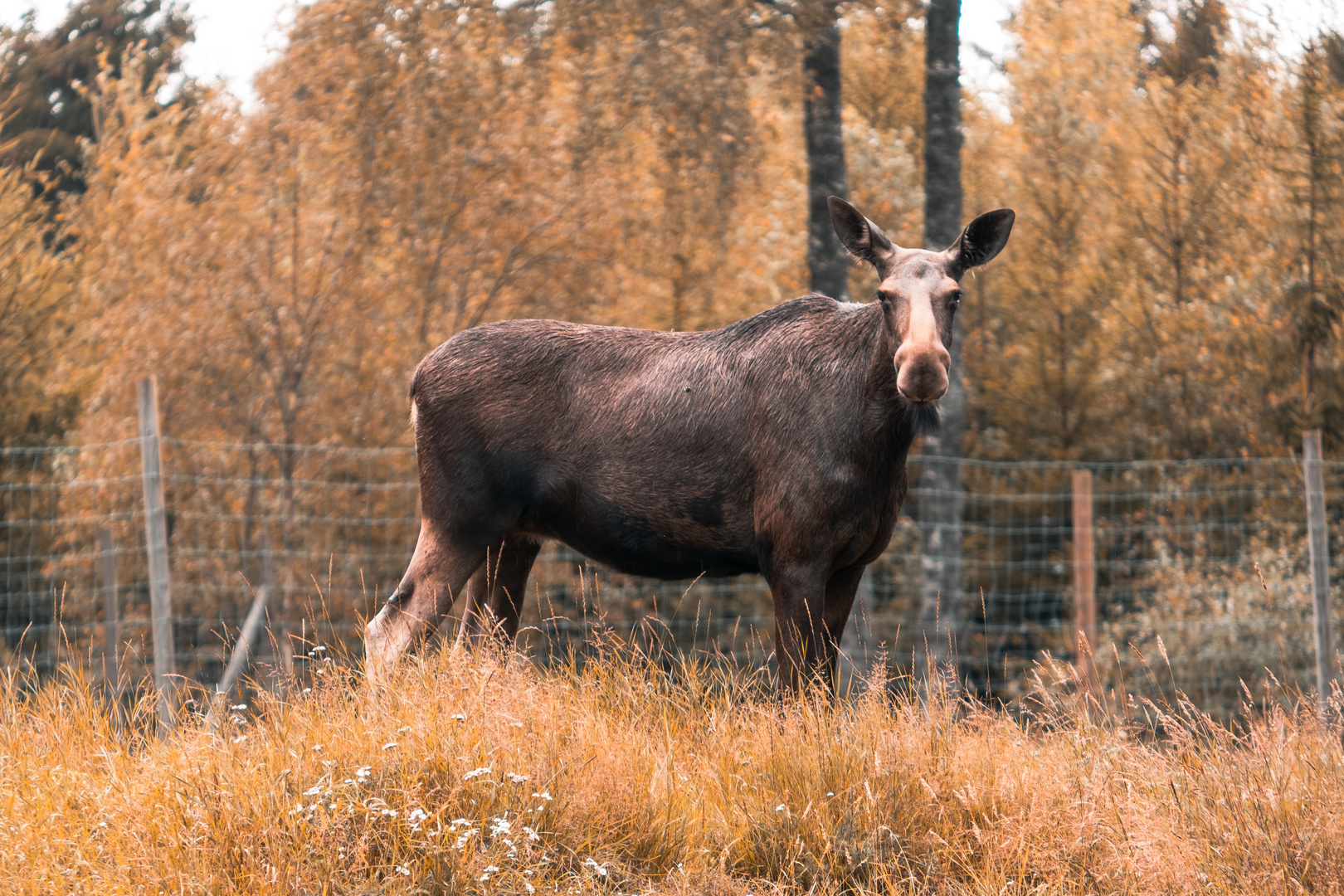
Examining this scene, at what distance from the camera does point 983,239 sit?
513 centimetres

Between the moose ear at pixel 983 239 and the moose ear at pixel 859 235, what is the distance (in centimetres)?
28

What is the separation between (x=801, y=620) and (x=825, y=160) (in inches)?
253

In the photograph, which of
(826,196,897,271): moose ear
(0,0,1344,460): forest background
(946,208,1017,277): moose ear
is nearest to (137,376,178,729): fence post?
(0,0,1344,460): forest background

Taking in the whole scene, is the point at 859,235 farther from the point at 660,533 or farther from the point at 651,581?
the point at 651,581

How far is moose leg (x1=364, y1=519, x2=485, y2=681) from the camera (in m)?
5.41

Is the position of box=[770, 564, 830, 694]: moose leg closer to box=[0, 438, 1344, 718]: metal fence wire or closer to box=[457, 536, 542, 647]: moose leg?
box=[457, 536, 542, 647]: moose leg

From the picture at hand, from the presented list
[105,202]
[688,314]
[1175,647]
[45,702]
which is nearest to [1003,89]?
[688,314]

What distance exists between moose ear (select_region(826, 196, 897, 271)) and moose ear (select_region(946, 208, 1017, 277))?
275 mm

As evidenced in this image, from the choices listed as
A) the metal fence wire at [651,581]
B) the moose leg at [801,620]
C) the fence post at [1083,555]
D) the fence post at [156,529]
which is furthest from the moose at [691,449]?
the metal fence wire at [651,581]

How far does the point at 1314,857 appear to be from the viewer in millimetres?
3680

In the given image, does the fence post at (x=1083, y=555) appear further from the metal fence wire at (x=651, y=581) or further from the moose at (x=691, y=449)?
the moose at (x=691, y=449)

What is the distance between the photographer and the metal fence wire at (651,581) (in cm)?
1159

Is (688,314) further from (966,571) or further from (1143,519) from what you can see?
(1143,519)

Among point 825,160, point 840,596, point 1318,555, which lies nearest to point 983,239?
point 840,596
